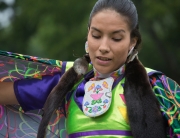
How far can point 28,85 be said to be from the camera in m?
3.09

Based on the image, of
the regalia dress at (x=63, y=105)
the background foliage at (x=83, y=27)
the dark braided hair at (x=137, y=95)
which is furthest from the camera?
the background foliage at (x=83, y=27)

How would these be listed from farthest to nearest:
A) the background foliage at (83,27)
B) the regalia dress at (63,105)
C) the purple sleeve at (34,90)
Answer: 1. the background foliage at (83,27)
2. the purple sleeve at (34,90)
3. the regalia dress at (63,105)

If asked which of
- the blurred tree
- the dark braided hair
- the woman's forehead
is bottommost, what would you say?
the dark braided hair

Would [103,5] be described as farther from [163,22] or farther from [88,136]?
[163,22]

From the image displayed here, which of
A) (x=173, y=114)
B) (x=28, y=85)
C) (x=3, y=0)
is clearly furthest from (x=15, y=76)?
(x=3, y=0)

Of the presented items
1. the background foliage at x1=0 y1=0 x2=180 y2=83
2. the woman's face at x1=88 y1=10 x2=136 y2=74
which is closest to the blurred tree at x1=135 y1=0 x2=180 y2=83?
the background foliage at x1=0 y1=0 x2=180 y2=83

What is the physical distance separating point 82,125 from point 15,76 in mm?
595

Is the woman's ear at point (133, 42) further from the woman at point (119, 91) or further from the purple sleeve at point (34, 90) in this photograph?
the purple sleeve at point (34, 90)

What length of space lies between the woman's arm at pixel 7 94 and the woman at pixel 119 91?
38 centimetres

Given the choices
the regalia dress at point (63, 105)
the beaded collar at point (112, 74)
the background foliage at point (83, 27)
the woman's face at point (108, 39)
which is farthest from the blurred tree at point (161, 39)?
the woman's face at point (108, 39)

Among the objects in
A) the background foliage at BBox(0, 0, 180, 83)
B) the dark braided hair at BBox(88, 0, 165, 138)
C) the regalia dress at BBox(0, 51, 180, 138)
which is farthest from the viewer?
the background foliage at BBox(0, 0, 180, 83)

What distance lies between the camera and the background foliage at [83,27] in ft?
35.5

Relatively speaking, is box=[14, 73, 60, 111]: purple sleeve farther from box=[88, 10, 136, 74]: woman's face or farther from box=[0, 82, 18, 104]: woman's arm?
box=[88, 10, 136, 74]: woman's face

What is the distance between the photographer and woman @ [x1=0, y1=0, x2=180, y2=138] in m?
2.62
